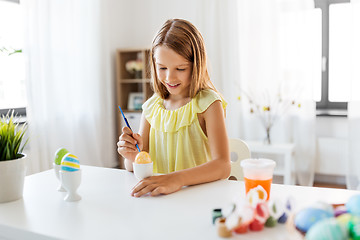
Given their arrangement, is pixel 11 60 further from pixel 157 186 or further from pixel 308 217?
pixel 308 217

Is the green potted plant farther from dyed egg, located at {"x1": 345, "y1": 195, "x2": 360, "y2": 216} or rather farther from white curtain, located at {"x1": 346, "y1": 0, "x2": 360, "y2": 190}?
white curtain, located at {"x1": 346, "y1": 0, "x2": 360, "y2": 190}

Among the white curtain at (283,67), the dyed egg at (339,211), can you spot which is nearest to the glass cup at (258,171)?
the dyed egg at (339,211)

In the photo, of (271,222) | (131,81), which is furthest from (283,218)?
(131,81)

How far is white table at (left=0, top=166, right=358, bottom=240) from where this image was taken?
0.75 m

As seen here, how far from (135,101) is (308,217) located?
3.47 m

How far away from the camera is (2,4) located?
3000mm

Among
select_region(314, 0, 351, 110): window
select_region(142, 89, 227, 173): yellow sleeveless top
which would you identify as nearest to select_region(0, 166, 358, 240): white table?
select_region(142, 89, 227, 173): yellow sleeveless top

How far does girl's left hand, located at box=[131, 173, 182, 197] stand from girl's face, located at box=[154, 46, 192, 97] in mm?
385

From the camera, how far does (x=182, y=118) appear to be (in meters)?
1.37

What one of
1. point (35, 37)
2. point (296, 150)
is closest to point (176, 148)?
point (35, 37)

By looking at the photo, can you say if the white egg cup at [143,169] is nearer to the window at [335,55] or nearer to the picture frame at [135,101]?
the window at [335,55]

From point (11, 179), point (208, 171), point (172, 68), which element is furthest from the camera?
point (172, 68)

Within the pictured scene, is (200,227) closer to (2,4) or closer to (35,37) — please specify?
(35,37)

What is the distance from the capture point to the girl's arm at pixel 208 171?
1.00 m
